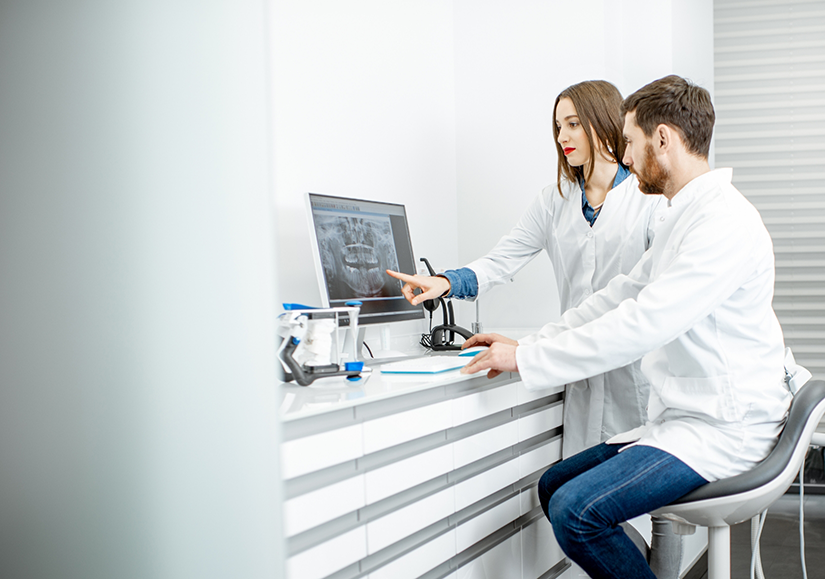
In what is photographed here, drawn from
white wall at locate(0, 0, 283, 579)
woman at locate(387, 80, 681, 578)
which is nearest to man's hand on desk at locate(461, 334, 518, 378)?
woman at locate(387, 80, 681, 578)

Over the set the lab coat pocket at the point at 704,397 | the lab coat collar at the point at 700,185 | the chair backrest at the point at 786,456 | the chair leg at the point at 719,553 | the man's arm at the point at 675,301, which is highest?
the lab coat collar at the point at 700,185

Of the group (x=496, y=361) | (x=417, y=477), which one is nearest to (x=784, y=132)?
(x=496, y=361)

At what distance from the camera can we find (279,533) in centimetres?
75

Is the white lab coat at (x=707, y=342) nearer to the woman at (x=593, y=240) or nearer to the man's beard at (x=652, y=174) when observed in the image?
the man's beard at (x=652, y=174)

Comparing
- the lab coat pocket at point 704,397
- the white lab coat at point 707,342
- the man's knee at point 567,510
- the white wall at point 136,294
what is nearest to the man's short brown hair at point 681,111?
the white lab coat at point 707,342

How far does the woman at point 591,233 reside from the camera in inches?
81.7

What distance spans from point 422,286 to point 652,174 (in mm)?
781

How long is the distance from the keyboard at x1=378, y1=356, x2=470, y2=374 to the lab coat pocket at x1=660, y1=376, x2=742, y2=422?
0.53 metres

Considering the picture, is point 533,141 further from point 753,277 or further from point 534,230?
point 753,277

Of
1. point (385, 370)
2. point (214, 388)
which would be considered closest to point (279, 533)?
point (214, 388)

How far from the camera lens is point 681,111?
1.65m

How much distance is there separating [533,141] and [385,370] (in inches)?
57.4

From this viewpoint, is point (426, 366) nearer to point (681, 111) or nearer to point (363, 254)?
point (363, 254)

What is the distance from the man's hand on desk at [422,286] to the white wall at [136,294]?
47.4 inches
